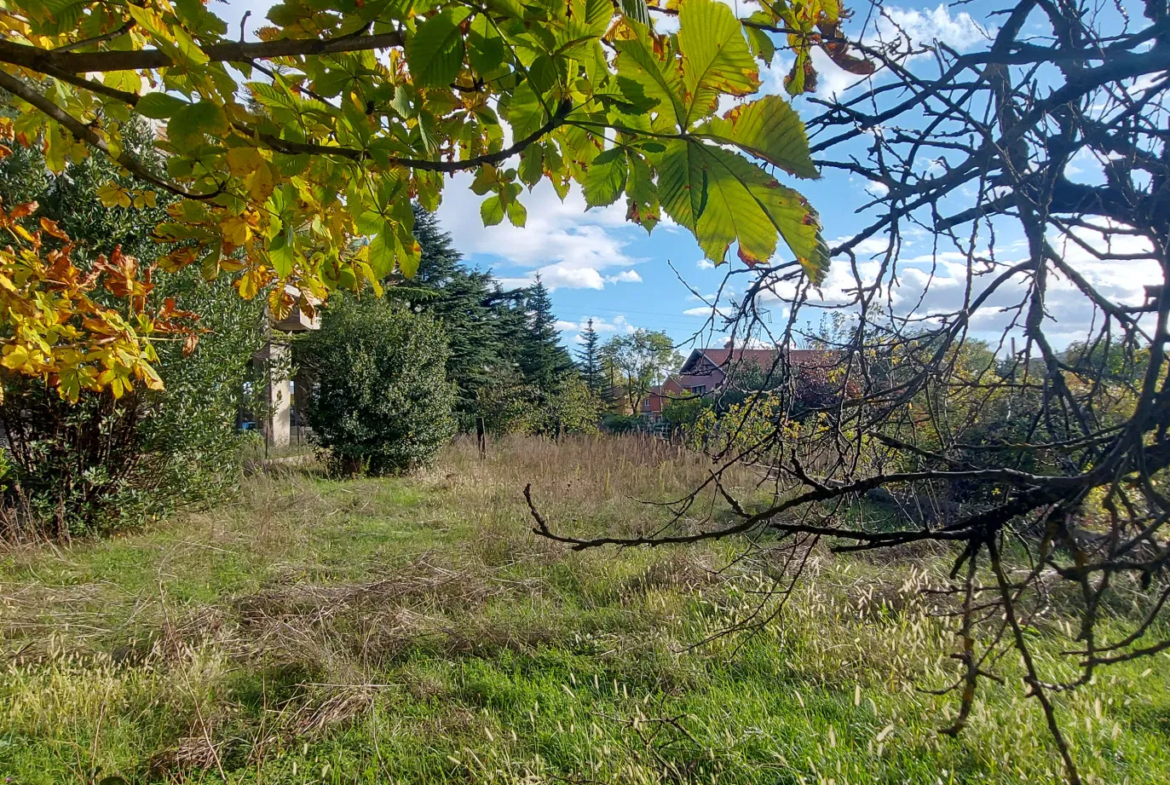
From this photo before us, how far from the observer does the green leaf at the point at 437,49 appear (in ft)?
2.23

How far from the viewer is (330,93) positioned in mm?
946

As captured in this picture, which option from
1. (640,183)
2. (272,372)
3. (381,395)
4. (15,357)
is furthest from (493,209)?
(272,372)

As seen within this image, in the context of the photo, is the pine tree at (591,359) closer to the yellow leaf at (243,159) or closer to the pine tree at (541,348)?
the pine tree at (541,348)

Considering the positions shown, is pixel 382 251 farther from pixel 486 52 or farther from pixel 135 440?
pixel 135 440

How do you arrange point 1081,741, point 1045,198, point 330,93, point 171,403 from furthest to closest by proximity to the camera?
1. point 171,403
2. point 1081,741
3. point 1045,198
4. point 330,93

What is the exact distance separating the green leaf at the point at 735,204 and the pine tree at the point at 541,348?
22.2 metres

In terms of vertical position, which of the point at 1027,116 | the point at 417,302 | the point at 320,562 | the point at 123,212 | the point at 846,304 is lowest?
the point at 320,562

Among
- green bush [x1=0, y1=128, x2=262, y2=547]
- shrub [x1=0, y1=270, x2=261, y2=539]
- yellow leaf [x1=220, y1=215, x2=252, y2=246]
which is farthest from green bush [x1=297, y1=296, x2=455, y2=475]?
yellow leaf [x1=220, y1=215, x2=252, y2=246]

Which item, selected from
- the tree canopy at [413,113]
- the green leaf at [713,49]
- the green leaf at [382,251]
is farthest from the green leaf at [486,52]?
the green leaf at [382,251]

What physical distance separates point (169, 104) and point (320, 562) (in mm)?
4564

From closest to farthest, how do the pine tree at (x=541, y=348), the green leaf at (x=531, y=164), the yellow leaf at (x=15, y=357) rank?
1. the green leaf at (x=531, y=164)
2. the yellow leaf at (x=15, y=357)
3. the pine tree at (x=541, y=348)

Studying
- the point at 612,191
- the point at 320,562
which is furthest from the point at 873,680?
the point at 320,562

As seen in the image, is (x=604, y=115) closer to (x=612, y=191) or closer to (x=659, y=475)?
(x=612, y=191)

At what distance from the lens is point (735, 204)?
1.85 feet
